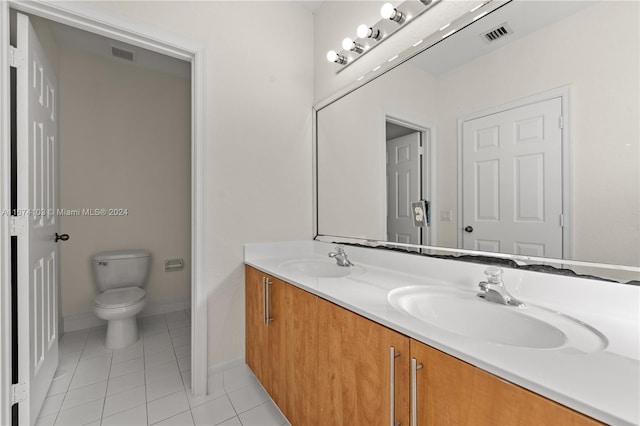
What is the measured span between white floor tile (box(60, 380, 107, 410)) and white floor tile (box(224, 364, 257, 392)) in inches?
26.4

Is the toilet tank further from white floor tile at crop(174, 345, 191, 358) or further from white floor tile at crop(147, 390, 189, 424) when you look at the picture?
white floor tile at crop(147, 390, 189, 424)

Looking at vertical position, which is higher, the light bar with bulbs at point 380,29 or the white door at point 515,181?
the light bar with bulbs at point 380,29

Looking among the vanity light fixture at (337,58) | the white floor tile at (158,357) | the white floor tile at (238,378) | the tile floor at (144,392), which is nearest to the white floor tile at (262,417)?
the tile floor at (144,392)

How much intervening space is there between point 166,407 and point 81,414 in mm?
403

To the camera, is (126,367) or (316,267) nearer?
(316,267)

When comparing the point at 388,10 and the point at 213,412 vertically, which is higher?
the point at 388,10

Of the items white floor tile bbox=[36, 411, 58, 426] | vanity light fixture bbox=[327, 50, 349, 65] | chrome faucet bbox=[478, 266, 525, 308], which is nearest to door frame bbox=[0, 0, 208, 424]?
white floor tile bbox=[36, 411, 58, 426]

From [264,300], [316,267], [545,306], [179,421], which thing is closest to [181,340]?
[179,421]

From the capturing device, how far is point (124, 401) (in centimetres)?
152

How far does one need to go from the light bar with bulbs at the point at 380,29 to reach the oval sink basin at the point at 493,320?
50.2 inches

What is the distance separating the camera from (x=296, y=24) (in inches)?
79.7

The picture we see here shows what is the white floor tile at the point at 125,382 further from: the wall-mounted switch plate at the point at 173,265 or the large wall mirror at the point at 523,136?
the large wall mirror at the point at 523,136

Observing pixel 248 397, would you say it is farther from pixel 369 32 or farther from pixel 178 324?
pixel 369 32

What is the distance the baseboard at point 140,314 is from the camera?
236 cm
